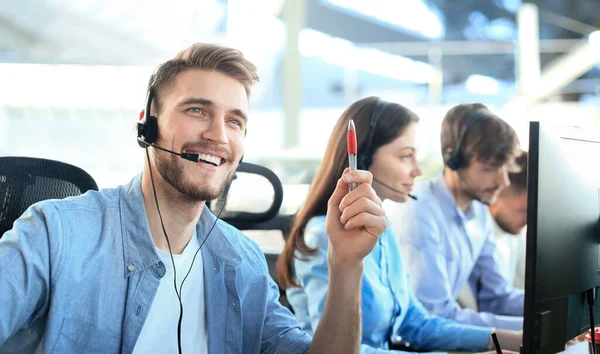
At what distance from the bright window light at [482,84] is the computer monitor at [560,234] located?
1000 cm

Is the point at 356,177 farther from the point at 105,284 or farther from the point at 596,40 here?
the point at 596,40

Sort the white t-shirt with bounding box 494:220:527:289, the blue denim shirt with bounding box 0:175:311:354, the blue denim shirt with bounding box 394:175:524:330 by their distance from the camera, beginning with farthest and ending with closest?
1. the white t-shirt with bounding box 494:220:527:289
2. the blue denim shirt with bounding box 394:175:524:330
3. the blue denim shirt with bounding box 0:175:311:354

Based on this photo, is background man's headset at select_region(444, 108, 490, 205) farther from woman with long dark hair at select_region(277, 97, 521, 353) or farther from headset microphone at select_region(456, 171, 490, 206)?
woman with long dark hair at select_region(277, 97, 521, 353)

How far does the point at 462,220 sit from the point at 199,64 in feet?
4.21

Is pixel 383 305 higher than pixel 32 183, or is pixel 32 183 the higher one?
pixel 32 183

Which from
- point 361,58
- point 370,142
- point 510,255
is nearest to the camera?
point 370,142

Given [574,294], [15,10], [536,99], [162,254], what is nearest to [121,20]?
[15,10]

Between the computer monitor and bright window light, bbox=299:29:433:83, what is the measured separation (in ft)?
19.1

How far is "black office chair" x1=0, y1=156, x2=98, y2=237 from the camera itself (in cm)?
120

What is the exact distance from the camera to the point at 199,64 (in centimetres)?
124

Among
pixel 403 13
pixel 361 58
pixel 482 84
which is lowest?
pixel 361 58

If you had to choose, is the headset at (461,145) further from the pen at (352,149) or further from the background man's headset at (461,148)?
the pen at (352,149)

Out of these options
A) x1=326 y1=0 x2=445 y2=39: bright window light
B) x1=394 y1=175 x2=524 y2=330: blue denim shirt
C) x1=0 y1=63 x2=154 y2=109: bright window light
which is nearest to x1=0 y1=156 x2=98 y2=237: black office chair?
x1=394 y1=175 x2=524 y2=330: blue denim shirt

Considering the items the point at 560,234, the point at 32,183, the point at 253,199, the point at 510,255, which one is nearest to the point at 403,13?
the point at 510,255
